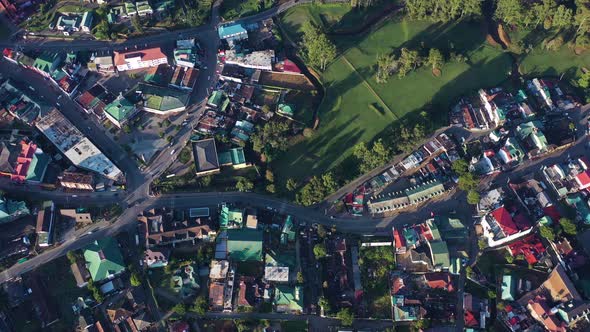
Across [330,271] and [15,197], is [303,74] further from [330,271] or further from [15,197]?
[15,197]

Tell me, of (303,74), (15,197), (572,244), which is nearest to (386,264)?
(572,244)

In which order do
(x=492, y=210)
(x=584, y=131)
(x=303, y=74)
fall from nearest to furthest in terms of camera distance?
(x=492, y=210) → (x=584, y=131) → (x=303, y=74)

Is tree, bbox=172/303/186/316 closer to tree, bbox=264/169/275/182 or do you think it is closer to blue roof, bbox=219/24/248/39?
tree, bbox=264/169/275/182

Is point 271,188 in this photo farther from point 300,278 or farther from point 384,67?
point 384,67

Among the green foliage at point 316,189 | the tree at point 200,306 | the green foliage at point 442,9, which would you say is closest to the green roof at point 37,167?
the tree at point 200,306

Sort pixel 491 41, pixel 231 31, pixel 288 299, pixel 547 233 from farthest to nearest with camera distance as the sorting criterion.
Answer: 1. pixel 231 31
2. pixel 491 41
3. pixel 547 233
4. pixel 288 299

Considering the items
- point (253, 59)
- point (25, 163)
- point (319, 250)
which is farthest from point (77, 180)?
point (319, 250)
